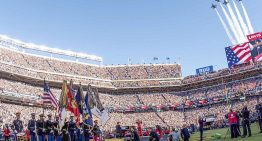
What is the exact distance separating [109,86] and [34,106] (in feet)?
74.8

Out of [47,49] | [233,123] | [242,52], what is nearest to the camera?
[233,123]

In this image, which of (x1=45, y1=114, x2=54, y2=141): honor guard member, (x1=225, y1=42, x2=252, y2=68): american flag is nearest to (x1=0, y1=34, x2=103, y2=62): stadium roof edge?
(x1=225, y1=42, x2=252, y2=68): american flag

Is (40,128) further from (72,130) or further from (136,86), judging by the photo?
(136,86)

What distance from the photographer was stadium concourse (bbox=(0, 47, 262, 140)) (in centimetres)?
6119

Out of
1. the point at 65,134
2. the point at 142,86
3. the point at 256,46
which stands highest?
the point at 256,46

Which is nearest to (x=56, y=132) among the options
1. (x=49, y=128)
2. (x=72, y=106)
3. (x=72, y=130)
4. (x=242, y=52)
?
(x=49, y=128)

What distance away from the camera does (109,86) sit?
78.1 metres

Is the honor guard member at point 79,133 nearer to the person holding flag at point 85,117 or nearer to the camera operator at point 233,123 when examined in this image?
the person holding flag at point 85,117

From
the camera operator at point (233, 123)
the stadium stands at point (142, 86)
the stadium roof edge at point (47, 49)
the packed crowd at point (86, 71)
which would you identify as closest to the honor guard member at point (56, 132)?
the camera operator at point (233, 123)

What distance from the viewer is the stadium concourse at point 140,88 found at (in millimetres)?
61188

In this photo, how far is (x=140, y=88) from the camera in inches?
3159

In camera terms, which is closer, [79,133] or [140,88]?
[79,133]

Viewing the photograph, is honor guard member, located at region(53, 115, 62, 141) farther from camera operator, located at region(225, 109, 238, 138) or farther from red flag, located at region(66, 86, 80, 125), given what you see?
camera operator, located at region(225, 109, 238, 138)

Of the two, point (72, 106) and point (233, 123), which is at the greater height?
point (72, 106)
